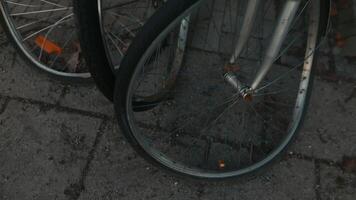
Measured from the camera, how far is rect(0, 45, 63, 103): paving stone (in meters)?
2.45

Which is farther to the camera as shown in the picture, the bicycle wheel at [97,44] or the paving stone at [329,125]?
the paving stone at [329,125]

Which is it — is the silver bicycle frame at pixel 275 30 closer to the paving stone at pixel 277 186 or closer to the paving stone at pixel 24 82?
the paving stone at pixel 277 186

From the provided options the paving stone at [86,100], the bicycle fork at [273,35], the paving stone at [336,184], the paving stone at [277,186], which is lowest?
the paving stone at [86,100]

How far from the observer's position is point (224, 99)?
8.20ft

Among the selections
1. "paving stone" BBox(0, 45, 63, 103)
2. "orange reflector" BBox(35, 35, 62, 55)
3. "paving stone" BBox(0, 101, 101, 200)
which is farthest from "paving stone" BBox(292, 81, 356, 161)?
"orange reflector" BBox(35, 35, 62, 55)

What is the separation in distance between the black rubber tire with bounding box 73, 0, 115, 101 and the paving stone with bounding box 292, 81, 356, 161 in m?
1.18

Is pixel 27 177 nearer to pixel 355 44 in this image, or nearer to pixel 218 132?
pixel 218 132

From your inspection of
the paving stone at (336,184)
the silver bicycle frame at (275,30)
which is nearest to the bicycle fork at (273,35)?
the silver bicycle frame at (275,30)

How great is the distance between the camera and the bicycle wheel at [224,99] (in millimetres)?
2008

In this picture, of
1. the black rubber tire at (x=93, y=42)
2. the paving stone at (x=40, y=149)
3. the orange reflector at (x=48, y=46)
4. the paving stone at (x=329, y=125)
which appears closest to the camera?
the black rubber tire at (x=93, y=42)

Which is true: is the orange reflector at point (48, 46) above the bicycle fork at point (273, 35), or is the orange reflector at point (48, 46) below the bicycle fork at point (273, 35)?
below

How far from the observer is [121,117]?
1755 mm

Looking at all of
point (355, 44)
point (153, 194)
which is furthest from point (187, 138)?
point (355, 44)

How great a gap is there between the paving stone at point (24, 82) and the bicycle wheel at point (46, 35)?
79mm
